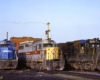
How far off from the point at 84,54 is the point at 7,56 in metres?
8.67

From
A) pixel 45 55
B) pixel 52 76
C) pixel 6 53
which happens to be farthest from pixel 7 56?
pixel 52 76

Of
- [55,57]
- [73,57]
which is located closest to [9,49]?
[55,57]

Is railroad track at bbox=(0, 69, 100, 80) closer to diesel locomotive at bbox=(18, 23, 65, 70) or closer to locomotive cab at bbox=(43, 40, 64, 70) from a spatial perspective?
locomotive cab at bbox=(43, 40, 64, 70)

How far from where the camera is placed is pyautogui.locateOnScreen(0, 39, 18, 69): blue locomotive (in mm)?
25125

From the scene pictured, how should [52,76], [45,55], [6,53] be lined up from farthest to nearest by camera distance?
[6,53], [45,55], [52,76]

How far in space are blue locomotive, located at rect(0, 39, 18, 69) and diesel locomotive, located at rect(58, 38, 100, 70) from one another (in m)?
6.42

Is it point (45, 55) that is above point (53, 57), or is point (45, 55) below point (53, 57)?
above

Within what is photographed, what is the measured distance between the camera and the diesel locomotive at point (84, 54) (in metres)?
24.8

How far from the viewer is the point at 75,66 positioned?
27.5 m

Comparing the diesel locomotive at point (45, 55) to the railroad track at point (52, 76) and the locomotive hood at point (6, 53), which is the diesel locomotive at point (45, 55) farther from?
the railroad track at point (52, 76)

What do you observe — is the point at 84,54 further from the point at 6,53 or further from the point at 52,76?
the point at 52,76

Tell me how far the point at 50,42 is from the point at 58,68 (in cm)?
320

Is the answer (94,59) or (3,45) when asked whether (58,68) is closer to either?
(94,59)

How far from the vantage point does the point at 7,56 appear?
2606 centimetres
